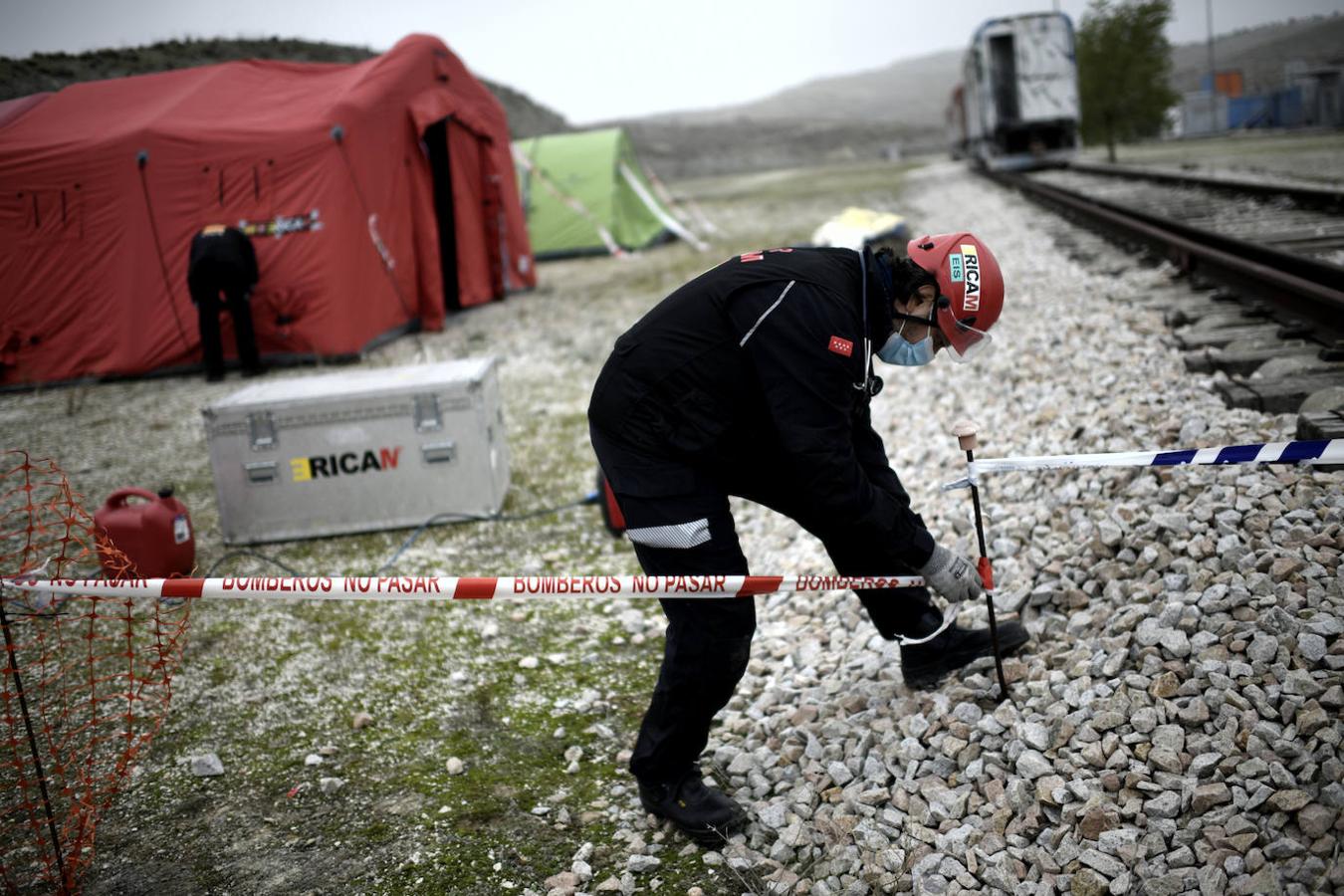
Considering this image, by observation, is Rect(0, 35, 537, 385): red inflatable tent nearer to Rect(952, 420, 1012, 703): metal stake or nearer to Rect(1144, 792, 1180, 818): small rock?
Rect(952, 420, 1012, 703): metal stake

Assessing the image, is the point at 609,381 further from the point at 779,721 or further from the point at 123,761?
the point at 123,761

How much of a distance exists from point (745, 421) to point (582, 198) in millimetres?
17163

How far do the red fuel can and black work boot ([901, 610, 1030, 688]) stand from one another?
401cm

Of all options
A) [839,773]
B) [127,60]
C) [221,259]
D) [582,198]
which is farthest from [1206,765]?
[582,198]

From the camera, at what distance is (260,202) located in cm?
1098

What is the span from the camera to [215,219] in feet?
35.3

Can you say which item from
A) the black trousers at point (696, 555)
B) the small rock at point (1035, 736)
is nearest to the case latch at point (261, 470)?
the black trousers at point (696, 555)

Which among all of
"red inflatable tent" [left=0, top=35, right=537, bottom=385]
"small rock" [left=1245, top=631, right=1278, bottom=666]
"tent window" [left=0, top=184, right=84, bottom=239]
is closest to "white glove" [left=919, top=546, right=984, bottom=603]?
"small rock" [left=1245, top=631, right=1278, bottom=666]

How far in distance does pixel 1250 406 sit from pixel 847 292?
273 cm

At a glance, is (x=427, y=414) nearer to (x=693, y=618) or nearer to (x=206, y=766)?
(x=206, y=766)

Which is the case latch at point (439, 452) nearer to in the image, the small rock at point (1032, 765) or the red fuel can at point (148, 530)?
the red fuel can at point (148, 530)

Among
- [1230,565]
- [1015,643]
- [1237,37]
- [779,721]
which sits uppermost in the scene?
[1237,37]

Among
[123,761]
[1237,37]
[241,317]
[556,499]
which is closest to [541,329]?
[241,317]

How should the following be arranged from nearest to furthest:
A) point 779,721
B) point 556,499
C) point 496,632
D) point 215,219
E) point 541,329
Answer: point 779,721
point 496,632
point 556,499
point 215,219
point 541,329
